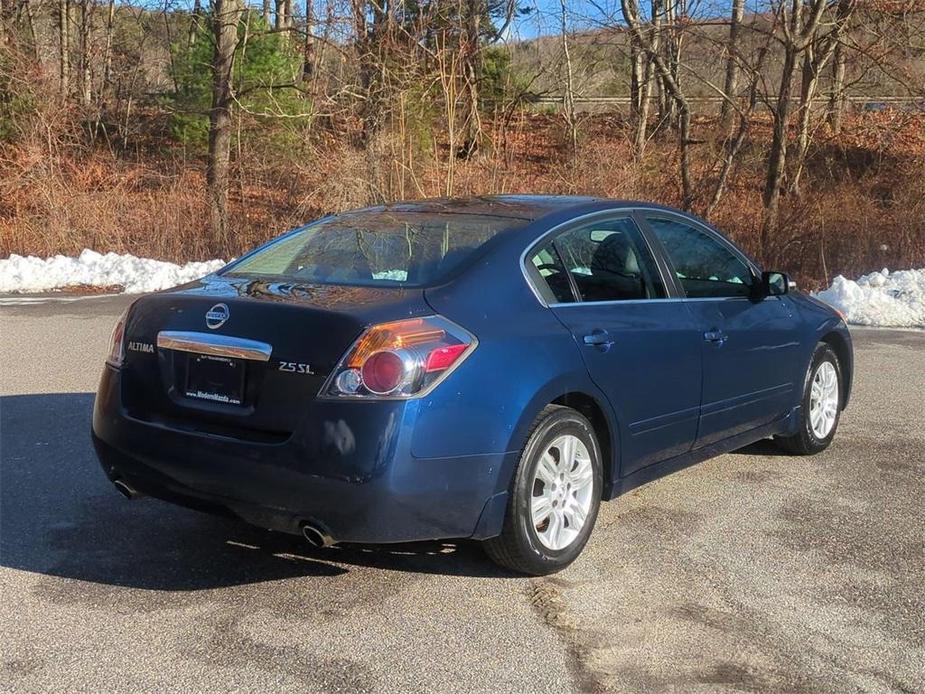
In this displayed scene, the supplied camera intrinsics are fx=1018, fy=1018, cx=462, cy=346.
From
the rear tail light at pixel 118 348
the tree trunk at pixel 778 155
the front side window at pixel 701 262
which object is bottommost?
the rear tail light at pixel 118 348

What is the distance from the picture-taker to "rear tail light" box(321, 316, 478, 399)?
381 cm

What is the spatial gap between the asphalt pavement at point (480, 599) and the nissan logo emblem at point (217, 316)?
3.63 feet

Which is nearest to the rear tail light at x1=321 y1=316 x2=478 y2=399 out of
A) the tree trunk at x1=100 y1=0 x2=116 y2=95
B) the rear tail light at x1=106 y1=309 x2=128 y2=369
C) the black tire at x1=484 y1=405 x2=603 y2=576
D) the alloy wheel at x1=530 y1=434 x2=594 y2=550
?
the black tire at x1=484 y1=405 x2=603 y2=576

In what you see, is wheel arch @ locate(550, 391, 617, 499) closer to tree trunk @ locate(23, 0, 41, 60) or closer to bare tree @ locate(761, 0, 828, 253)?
bare tree @ locate(761, 0, 828, 253)

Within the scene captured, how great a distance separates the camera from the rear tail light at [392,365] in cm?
381

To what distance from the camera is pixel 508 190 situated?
739 inches

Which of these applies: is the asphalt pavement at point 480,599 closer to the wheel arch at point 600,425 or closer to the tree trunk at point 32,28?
the wheel arch at point 600,425

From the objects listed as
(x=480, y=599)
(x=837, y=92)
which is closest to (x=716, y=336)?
(x=480, y=599)

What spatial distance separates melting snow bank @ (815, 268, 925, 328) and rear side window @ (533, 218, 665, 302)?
333 inches

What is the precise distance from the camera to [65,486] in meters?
5.59

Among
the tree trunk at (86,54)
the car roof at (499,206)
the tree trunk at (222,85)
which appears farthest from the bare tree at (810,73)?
the tree trunk at (86,54)

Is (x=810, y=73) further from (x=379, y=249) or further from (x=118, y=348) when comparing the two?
(x=118, y=348)

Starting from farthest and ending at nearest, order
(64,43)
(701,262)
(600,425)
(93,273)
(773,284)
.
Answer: (64,43) < (93,273) < (773,284) < (701,262) < (600,425)

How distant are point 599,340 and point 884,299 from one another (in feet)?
32.3
